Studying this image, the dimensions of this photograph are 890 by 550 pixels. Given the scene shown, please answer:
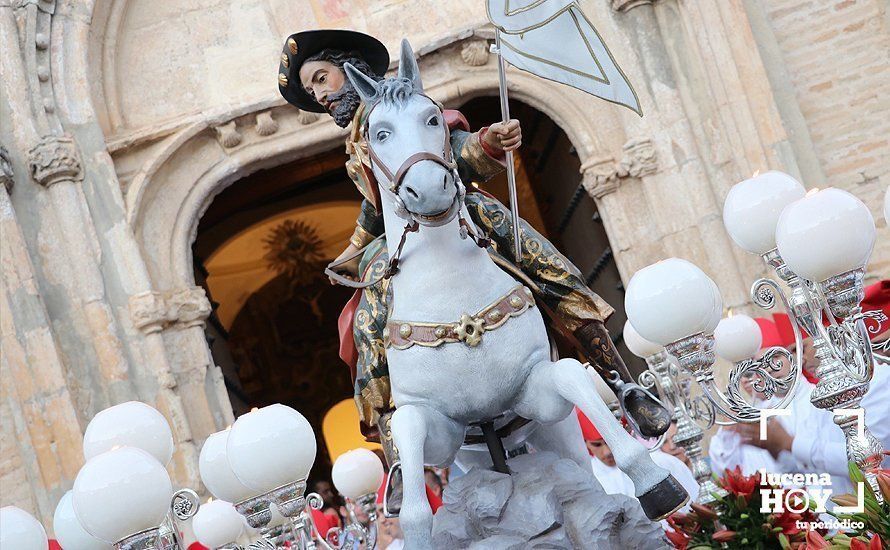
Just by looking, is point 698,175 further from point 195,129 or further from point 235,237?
point 235,237

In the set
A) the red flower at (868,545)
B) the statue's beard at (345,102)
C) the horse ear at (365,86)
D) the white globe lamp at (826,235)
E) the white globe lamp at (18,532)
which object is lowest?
the red flower at (868,545)

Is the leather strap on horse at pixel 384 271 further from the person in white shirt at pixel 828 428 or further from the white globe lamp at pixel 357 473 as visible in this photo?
the person in white shirt at pixel 828 428

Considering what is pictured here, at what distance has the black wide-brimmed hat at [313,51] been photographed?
12.9ft

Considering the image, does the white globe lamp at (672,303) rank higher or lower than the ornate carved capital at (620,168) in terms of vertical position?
lower

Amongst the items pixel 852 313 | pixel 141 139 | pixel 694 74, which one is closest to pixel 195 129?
pixel 141 139

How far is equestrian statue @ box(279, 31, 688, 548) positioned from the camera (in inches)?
123

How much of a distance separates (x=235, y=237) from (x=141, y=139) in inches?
235

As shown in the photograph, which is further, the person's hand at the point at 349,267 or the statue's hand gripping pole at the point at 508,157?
the person's hand at the point at 349,267

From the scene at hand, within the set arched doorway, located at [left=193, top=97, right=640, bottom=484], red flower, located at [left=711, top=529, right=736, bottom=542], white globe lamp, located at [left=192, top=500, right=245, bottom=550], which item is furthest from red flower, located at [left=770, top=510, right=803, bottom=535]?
arched doorway, located at [left=193, top=97, right=640, bottom=484]

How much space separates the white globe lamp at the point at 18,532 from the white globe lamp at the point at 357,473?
145 centimetres

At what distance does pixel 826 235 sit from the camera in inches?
118

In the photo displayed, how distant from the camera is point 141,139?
8070 millimetres

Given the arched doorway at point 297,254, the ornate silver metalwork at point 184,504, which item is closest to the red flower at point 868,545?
the ornate silver metalwork at point 184,504

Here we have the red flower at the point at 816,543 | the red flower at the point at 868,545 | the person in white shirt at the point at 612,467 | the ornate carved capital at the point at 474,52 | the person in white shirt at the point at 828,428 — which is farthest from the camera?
the ornate carved capital at the point at 474,52
